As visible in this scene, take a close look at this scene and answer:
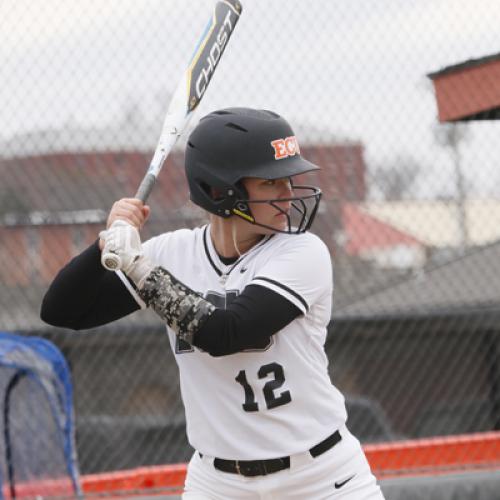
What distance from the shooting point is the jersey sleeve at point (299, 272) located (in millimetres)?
2408

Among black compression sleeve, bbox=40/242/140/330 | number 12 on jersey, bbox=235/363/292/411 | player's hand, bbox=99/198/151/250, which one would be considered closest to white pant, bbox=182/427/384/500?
number 12 on jersey, bbox=235/363/292/411

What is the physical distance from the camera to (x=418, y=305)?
5.62m

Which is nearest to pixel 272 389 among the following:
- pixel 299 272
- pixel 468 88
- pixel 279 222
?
pixel 299 272

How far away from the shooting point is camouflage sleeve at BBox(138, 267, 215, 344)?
232 centimetres

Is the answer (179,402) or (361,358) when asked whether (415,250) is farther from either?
(179,402)

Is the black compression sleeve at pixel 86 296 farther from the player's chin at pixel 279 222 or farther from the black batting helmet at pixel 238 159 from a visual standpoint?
the player's chin at pixel 279 222

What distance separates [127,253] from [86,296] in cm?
28

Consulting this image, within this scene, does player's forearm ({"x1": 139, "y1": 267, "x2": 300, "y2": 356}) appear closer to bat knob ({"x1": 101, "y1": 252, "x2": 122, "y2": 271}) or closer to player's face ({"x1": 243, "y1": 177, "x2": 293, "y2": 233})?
bat knob ({"x1": 101, "y1": 252, "x2": 122, "y2": 271})

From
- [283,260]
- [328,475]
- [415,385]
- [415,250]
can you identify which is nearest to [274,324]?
[283,260]

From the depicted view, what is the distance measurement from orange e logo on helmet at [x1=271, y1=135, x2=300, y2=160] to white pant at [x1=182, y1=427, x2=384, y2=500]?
2.40 feet

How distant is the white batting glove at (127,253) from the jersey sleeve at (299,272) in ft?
0.88

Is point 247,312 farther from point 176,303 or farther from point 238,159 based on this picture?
point 238,159

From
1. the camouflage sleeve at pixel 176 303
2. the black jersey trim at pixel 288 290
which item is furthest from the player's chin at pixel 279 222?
the camouflage sleeve at pixel 176 303

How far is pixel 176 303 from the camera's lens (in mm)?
2340
